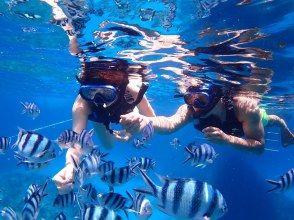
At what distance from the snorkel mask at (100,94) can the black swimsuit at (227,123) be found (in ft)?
8.48

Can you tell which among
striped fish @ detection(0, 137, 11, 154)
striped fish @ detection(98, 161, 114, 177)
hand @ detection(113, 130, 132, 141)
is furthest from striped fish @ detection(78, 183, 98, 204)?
striped fish @ detection(0, 137, 11, 154)

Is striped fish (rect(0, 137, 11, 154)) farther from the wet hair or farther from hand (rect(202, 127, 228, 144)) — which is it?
the wet hair

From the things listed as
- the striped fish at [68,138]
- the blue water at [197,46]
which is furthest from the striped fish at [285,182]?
the striped fish at [68,138]

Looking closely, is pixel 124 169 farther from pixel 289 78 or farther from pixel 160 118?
pixel 289 78

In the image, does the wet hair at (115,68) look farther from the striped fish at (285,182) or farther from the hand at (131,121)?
the striped fish at (285,182)

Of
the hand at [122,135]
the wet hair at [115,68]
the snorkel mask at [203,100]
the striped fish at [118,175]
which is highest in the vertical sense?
the wet hair at [115,68]

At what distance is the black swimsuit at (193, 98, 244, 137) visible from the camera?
8938mm

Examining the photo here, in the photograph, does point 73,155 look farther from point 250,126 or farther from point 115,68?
point 115,68

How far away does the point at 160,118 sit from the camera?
8961mm

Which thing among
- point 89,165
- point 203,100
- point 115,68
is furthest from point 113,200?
point 115,68

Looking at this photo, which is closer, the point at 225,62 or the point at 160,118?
the point at 160,118


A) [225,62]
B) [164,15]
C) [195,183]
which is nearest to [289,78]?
[225,62]

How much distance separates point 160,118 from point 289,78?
386 inches

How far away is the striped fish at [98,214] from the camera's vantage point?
14.1ft
